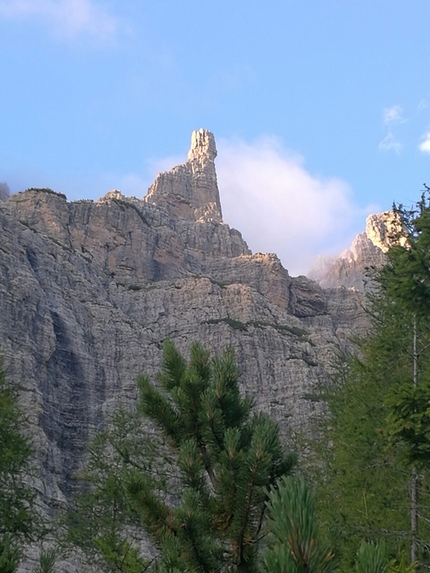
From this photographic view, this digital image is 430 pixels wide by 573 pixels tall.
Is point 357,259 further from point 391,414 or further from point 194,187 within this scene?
point 391,414

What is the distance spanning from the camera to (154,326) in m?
77.7

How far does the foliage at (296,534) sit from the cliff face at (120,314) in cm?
4057

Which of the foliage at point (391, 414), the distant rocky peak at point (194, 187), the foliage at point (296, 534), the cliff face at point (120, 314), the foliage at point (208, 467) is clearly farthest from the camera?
the distant rocky peak at point (194, 187)

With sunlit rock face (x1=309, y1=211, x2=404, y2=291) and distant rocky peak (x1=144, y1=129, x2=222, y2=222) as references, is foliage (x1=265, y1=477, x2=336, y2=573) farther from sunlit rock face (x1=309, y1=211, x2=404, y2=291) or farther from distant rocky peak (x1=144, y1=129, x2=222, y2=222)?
sunlit rock face (x1=309, y1=211, x2=404, y2=291)

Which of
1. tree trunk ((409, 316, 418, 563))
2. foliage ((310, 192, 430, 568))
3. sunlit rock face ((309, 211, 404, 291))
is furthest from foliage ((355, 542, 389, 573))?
sunlit rock face ((309, 211, 404, 291))

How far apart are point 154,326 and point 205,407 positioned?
67483 mm

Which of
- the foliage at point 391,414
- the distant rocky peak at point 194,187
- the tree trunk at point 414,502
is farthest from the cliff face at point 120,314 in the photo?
the tree trunk at point 414,502

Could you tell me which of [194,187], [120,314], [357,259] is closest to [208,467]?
[120,314]

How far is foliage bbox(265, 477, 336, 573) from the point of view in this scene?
4.32 m

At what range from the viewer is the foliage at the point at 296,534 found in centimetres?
432

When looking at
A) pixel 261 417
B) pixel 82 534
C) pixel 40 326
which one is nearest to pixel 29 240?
pixel 40 326

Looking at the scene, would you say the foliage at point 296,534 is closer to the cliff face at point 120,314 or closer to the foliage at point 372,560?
the foliage at point 372,560

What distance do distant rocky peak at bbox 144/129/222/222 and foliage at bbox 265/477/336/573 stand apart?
11542 centimetres

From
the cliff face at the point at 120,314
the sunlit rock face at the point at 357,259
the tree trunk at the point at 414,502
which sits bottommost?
the tree trunk at the point at 414,502
